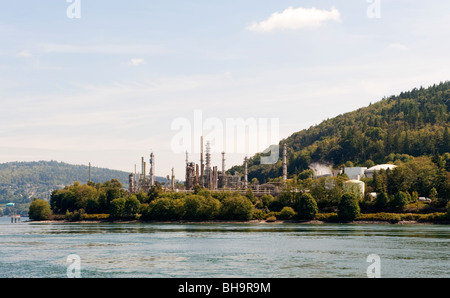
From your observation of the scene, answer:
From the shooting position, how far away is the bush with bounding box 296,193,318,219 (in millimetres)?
160875

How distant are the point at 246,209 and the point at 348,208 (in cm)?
2865

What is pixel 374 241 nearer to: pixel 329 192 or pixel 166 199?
pixel 329 192

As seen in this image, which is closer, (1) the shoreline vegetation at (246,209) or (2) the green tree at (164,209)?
(1) the shoreline vegetation at (246,209)

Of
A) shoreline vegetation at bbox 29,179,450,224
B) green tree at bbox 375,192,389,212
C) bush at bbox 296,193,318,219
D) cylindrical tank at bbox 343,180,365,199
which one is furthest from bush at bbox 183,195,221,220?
green tree at bbox 375,192,389,212

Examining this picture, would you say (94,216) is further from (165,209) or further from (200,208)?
(200,208)

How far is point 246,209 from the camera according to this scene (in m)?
167

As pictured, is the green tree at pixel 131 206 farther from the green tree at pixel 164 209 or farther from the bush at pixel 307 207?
the bush at pixel 307 207

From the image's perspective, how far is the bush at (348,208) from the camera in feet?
520

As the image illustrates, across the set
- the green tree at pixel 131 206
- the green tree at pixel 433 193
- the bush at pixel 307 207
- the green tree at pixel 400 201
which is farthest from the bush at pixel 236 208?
the green tree at pixel 433 193

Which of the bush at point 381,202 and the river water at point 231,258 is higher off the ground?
the bush at point 381,202

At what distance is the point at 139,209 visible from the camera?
595 ft

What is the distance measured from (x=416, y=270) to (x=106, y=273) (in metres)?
29.8

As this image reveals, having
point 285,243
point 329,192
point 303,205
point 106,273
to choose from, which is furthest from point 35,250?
point 329,192


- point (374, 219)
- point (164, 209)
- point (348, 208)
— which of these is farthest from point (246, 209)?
point (374, 219)
